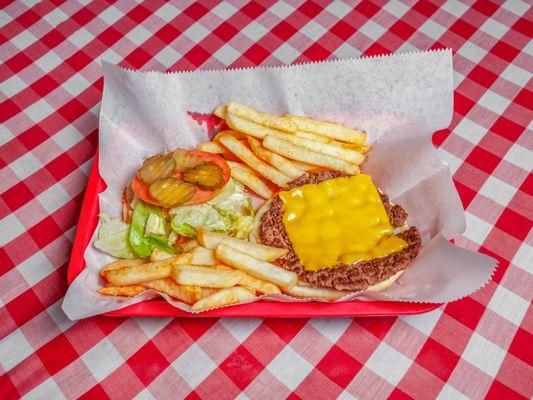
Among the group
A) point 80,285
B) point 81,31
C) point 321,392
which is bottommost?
point 321,392

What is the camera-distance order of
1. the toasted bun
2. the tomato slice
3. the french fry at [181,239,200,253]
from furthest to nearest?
the tomato slice
the french fry at [181,239,200,253]
the toasted bun

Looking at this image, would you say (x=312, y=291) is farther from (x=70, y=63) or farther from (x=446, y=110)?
(x=70, y=63)

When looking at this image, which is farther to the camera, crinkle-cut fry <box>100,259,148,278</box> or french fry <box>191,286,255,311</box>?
crinkle-cut fry <box>100,259,148,278</box>

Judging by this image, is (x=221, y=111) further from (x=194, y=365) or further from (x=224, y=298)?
(x=194, y=365)

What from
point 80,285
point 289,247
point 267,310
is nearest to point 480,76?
point 289,247

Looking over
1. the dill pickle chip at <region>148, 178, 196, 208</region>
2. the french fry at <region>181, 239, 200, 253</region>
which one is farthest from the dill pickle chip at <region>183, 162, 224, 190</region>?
the french fry at <region>181, 239, 200, 253</region>

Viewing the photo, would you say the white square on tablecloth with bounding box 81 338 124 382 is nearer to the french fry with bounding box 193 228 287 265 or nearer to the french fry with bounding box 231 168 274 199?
the french fry with bounding box 193 228 287 265

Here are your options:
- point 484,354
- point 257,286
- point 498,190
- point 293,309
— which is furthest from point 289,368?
point 498,190
